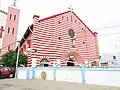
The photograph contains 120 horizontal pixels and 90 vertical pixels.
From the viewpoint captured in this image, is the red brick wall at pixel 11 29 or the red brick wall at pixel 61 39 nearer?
the red brick wall at pixel 61 39

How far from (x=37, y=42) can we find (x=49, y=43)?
176 cm

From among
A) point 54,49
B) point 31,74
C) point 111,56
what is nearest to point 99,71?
point 31,74

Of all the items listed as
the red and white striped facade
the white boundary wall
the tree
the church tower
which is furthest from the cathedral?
the white boundary wall

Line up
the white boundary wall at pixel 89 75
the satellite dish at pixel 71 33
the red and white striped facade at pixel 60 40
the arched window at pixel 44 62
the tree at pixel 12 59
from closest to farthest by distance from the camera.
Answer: the white boundary wall at pixel 89 75, the arched window at pixel 44 62, the red and white striped facade at pixel 60 40, the tree at pixel 12 59, the satellite dish at pixel 71 33

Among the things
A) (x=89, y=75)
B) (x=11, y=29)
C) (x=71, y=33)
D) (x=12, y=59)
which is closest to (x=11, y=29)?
(x=11, y=29)

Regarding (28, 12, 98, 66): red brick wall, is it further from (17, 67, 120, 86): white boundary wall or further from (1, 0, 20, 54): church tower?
(1, 0, 20, 54): church tower

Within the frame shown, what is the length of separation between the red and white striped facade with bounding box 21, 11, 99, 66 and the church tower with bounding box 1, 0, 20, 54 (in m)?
8.26

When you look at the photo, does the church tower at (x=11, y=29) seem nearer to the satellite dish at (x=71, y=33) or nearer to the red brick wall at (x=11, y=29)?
the red brick wall at (x=11, y=29)

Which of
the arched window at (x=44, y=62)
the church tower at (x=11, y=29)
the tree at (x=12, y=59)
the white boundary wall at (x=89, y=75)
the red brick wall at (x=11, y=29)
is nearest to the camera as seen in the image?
the white boundary wall at (x=89, y=75)

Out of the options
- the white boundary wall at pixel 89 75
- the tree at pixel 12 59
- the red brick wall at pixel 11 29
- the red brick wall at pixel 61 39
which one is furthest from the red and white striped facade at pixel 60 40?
the red brick wall at pixel 11 29

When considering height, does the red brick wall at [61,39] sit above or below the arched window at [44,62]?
above

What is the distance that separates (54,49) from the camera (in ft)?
66.9

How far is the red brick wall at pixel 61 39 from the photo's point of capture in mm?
19359

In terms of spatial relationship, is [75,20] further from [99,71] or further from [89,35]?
[99,71]
